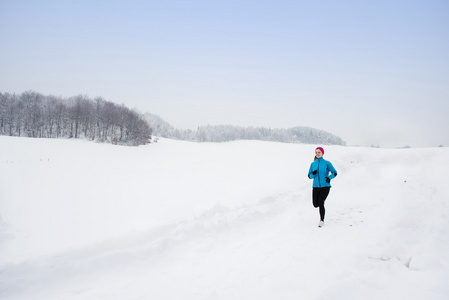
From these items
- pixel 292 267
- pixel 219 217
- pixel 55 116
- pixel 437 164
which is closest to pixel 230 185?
pixel 219 217

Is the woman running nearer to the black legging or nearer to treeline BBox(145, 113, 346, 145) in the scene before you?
the black legging

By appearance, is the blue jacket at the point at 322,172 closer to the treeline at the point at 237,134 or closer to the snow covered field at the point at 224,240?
the snow covered field at the point at 224,240

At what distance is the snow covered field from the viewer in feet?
Result: 14.4

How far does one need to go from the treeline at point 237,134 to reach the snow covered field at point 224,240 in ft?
358

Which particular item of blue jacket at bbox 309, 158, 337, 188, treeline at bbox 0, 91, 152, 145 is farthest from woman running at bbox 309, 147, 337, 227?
treeline at bbox 0, 91, 152, 145

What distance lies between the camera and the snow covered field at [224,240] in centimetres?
439

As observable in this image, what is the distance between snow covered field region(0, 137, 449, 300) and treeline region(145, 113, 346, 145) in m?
109

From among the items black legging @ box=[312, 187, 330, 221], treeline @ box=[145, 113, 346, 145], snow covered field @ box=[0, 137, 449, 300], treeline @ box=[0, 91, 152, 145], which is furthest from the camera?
treeline @ box=[145, 113, 346, 145]

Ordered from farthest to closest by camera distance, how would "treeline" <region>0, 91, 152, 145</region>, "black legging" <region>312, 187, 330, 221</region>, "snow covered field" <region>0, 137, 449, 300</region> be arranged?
1. "treeline" <region>0, 91, 152, 145</region>
2. "black legging" <region>312, 187, 330, 221</region>
3. "snow covered field" <region>0, 137, 449, 300</region>

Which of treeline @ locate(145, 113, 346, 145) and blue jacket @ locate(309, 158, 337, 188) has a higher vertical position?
treeline @ locate(145, 113, 346, 145)

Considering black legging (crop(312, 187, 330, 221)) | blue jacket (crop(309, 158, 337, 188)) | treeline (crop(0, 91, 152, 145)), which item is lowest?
black legging (crop(312, 187, 330, 221))

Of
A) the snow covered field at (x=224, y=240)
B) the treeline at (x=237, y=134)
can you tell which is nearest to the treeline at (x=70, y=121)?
the snow covered field at (x=224, y=240)

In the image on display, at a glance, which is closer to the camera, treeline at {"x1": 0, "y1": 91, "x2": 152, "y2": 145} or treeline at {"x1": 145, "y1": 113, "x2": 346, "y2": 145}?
treeline at {"x1": 0, "y1": 91, "x2": 152, "y2": 145}

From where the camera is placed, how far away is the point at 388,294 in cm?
378
